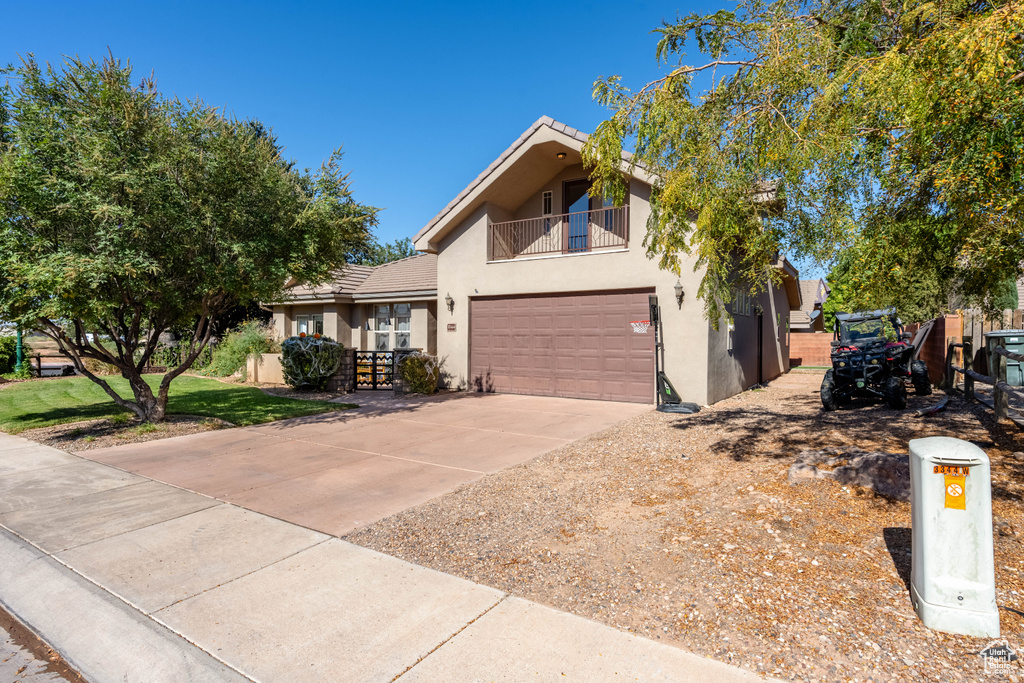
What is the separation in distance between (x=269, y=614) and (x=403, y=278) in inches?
610

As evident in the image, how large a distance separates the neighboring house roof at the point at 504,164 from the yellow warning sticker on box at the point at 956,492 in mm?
8799

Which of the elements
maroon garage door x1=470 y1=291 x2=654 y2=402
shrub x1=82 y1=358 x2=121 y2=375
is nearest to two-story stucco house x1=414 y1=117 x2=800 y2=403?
maroon garage door x1=470 y1=291 x2=654 y2=402

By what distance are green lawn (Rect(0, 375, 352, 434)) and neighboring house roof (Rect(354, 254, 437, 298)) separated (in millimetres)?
4843

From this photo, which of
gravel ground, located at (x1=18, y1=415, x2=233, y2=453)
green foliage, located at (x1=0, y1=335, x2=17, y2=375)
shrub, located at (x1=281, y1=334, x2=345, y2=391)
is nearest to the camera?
gravel ground, located at (x1=18, y1=415, x2=233, y2=453)

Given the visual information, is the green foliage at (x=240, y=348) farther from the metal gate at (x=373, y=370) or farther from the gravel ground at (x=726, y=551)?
the gravel ground at (x=726, y=551)

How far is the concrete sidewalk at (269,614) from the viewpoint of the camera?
2.94 meters

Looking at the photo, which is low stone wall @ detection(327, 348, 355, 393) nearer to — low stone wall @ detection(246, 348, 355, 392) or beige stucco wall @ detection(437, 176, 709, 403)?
low stone wall @ detection(246, 348, 355, 392)

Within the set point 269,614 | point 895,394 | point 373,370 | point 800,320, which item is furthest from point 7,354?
point 800,320

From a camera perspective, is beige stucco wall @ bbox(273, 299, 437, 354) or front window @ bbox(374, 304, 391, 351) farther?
front window @ bbox(374, 304, 391, 351)

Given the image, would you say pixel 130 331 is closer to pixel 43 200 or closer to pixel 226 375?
pixel 43 200

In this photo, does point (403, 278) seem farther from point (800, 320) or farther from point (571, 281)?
point (800, 320)

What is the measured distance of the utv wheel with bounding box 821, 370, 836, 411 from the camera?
10.5 meters

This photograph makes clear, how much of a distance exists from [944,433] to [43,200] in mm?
12899

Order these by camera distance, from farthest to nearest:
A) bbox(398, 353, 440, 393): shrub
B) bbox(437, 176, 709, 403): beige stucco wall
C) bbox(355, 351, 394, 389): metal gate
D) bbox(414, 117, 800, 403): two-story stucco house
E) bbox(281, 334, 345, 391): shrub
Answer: bbox(355, 351, 394, 389): metal gate
bbox(281, 334, 345, 391): shrub
bbox(398, 353, 440, 393): shrub
bbox(414, 117, 800, 403): two-story stucco house
bbox(437, 176, 709, 403): beige stucco wall
